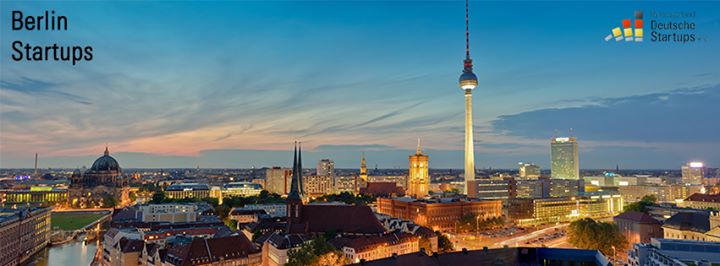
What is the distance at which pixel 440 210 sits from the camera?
375 feet

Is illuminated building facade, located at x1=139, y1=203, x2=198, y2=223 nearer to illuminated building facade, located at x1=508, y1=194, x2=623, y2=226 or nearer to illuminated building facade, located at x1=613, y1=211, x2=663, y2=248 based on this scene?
illuminated building facade, located at x1=613, y1=211, x2=663, y2=248

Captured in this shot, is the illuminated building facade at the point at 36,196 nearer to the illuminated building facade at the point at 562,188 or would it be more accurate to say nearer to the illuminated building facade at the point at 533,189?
the illuminated building facade at the point at 533,189

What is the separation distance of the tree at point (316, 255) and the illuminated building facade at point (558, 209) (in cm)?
8362

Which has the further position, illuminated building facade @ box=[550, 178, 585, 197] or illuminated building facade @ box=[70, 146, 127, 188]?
illuminated building facade @ box=[550, 178, 585, 197]

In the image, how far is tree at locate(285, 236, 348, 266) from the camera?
51225mm

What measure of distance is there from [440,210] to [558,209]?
42366 millimetres

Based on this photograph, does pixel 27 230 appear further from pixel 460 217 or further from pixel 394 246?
pixel 460 217

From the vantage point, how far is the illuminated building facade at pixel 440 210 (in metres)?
113

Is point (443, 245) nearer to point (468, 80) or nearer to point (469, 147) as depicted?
point (469, 147)

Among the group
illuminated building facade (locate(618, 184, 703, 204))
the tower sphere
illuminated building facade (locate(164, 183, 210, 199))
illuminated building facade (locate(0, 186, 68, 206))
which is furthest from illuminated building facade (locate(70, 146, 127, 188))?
illuminated building facade (locate(618, 184, 703, 204))

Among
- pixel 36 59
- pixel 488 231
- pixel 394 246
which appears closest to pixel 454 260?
pixel 394 246

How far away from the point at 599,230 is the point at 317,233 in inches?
1613

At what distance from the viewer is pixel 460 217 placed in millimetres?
117125

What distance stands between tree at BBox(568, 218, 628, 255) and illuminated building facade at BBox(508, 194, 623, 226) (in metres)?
55.7
